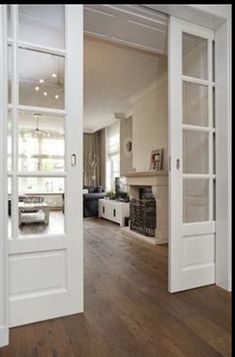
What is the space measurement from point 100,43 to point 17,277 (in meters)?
3.03

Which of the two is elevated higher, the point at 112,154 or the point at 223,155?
the point at 112,154

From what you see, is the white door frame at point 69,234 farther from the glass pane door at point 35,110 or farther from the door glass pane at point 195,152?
the door glass pane at point 195,152

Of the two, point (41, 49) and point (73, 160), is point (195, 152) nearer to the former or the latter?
point (73, 160)

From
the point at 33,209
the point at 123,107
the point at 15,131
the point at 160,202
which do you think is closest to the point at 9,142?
the point at 15,131

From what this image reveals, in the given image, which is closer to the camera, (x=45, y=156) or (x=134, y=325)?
(x=134, y=325)

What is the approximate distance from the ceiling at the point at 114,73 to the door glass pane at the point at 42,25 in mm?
1413

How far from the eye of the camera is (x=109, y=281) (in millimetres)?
2498

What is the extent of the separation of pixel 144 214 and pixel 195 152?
244 centimetres

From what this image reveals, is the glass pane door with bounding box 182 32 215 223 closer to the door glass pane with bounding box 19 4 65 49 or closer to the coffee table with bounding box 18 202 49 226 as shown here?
the door glass pane with bounding box 19 4 65 49

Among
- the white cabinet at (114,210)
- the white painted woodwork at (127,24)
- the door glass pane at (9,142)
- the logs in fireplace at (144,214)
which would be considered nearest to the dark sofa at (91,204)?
the white cabinet at (114,210)

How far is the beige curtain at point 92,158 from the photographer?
30.3ft

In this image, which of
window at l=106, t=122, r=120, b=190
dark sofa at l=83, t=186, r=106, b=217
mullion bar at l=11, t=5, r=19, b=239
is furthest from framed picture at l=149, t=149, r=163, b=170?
mullion bar at l=11, t=5, r=19, b=239

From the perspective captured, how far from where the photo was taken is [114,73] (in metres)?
4.43

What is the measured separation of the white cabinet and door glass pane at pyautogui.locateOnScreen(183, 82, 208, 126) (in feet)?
11.6
